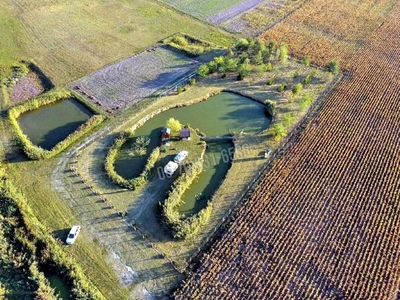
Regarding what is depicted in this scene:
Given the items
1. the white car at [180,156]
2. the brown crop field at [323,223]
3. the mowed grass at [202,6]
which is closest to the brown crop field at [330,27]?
the mowed grass at [202,6]

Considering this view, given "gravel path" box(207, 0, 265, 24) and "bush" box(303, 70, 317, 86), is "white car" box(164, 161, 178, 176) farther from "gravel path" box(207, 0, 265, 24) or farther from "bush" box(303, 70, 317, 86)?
"gravel path" box(207, 0, 265, 24)

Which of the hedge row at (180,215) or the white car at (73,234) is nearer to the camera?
the white car at (73,234)

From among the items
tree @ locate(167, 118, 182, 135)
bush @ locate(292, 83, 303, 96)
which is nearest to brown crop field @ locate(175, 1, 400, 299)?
bush @ locate(292, 83, 303, 96)

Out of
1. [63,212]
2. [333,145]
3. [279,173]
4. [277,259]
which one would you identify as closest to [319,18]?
[333,145]

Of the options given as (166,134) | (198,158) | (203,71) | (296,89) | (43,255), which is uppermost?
(296,89)

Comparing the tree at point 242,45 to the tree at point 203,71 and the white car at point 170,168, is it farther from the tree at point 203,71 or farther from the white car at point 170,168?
the white car at point 170,168

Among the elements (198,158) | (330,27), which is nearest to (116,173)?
(198,158)

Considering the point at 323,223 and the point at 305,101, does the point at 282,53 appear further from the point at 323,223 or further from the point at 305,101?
the point at 323,223
